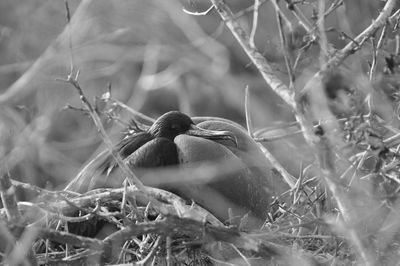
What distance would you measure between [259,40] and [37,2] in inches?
78.5

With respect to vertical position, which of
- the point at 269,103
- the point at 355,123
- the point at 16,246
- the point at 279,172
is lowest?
the point at 269,103

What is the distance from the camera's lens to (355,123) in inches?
143

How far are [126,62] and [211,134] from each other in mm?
3833

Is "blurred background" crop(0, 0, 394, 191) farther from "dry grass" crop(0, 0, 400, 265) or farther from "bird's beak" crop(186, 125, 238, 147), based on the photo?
"bird's beak" crop(186, 125, 238, 147)

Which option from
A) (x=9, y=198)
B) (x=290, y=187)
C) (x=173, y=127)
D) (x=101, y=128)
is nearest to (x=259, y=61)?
(x=101, y=128)

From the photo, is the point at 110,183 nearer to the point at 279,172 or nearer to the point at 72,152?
the point at 279,172

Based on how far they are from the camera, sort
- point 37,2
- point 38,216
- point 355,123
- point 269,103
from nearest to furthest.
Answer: point 355,123 < point 38,216 < point 269,103 < point 37,2

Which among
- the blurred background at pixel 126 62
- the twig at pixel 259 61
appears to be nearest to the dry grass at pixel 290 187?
the twig at pixel 259 61

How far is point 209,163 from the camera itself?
4859mm

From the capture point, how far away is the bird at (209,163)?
15.7ft

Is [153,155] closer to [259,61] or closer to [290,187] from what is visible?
[290,187]

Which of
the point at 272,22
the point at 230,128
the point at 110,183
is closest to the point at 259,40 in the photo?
the point at 272,22

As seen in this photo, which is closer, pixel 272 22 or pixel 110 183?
pixel 110 183

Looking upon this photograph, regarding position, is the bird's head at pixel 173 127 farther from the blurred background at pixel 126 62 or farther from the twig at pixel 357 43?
the blurred background at pixel 126 62
